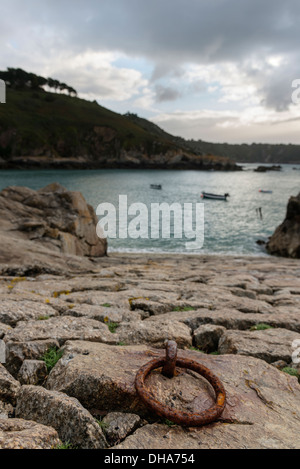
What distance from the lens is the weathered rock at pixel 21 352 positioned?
3.56m

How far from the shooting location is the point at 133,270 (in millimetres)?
12727

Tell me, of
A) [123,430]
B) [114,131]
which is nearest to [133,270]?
[123,430]

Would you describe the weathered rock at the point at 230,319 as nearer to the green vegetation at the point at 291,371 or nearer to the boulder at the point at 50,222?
the green vegetation at the point at 291,371

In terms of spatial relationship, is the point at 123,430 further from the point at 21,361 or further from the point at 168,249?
the point at 168,249

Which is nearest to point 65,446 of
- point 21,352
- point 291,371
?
point 21,352

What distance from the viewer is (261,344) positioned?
4672mm

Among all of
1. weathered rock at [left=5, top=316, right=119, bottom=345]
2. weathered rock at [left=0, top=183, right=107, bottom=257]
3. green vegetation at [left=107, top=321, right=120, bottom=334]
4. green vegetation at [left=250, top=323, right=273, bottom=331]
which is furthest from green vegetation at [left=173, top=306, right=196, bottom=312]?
weathered rock at [left=0, top=183, right=107, bottom=257]

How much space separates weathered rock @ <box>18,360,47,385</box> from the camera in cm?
333

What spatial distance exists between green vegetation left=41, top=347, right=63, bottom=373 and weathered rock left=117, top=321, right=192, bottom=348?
1101 millimetres

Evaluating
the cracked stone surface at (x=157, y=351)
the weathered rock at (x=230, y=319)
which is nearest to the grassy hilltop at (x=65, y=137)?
the cracked stone surface at (x=157, y=351)

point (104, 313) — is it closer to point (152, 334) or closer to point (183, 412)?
point (152, 334)

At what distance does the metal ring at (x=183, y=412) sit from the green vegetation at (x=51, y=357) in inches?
49.5

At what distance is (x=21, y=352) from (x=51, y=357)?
0.39m

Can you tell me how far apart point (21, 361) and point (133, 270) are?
30.1ft
